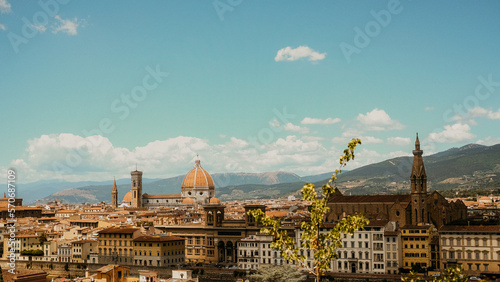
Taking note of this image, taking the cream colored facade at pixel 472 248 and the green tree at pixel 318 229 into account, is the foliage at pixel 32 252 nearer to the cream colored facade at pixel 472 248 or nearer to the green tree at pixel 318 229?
the cream colored facade at pixel 472 248

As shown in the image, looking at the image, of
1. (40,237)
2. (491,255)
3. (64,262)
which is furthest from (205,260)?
(491,255)

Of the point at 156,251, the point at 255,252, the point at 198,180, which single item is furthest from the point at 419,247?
the point at 198,180

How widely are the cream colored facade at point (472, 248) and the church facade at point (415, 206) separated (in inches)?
385

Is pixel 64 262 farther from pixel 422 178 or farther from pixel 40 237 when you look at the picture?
pixel 422 178

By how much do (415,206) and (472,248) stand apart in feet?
44.8

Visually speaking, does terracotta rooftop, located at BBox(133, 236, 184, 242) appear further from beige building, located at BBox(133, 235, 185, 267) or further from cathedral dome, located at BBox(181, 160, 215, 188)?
cathedral dome, located at BBox(181, 160, 215, 188)

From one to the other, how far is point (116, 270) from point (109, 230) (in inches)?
1694

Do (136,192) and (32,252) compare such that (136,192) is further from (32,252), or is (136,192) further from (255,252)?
(255,252)

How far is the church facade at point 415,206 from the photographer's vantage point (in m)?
77.8

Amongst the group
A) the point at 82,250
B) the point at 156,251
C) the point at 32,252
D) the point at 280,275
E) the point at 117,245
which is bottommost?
the point at 32,252

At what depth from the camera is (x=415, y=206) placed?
3073 inches

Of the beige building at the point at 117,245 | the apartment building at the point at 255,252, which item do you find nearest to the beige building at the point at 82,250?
the beige building at the point at 117,245

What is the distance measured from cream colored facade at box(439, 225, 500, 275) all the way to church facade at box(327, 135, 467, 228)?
9.77 metres

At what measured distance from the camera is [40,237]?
89625 mm
